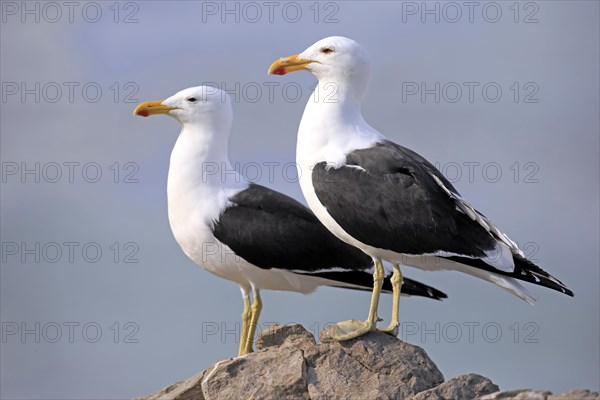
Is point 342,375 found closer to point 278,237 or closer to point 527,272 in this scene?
point 527,272

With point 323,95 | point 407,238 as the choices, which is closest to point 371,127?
point 323,95

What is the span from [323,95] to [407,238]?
7.02 ft

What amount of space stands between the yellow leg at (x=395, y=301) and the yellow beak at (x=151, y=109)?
4.17 metres

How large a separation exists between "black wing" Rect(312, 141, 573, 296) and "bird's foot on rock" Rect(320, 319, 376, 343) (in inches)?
35.7

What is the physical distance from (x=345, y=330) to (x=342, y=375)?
586mm

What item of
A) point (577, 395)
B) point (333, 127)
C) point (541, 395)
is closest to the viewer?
point (577, 395)

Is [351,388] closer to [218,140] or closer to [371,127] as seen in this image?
[371,127]

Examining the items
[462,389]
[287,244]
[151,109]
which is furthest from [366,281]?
[151,109]

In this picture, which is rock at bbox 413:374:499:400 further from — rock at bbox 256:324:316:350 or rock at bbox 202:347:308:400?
rock at bbox 256:324:316:350

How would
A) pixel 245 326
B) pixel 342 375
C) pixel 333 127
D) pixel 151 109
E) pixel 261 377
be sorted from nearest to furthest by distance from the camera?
pixel 342 375 < pixel 261 377 < pixel 333 127 < pixel 245 326 < pixel 151 109

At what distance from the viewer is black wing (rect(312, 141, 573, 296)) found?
14.1m

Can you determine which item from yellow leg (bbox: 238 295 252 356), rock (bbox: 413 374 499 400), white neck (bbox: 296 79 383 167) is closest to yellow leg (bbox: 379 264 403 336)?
rock (bbox: 413 374 499 400)

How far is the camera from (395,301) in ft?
46.7

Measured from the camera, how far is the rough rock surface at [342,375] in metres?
13.3
